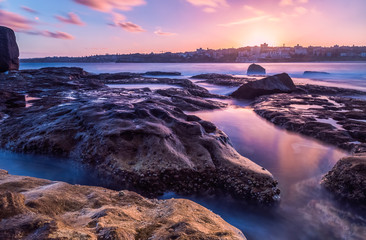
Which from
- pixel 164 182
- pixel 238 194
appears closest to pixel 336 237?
pixel 238 194

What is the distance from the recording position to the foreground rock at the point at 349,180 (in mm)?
3486

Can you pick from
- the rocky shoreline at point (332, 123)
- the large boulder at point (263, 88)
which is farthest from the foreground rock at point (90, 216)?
the large boulder at point (263, 88)

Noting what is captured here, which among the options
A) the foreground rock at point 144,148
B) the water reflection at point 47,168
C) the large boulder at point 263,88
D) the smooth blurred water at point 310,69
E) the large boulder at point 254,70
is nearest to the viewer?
the foreground rock at point 144,148

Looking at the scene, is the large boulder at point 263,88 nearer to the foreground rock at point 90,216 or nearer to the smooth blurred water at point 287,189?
the smooth blurred water at point 287,189

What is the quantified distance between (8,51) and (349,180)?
21.9 meters

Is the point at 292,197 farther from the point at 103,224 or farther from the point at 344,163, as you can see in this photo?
the point at 103,224

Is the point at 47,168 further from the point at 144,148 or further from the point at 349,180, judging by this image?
the point at 349,180

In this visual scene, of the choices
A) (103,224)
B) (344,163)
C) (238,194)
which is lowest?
(238,194)

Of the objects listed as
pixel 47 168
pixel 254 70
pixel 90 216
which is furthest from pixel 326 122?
pixel 254 70

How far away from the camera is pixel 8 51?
1706cm

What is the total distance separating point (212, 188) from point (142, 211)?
1751 mm

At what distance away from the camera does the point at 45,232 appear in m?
1.36

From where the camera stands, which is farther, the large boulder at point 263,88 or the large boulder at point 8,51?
the large boulder at point 8,51

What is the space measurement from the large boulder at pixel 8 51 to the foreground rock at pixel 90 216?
62.4 feet
